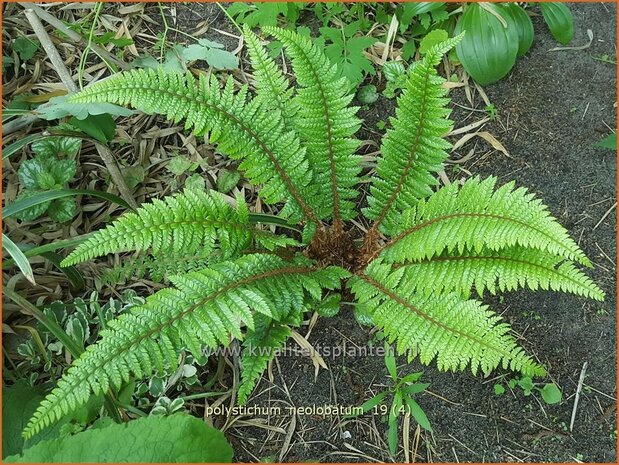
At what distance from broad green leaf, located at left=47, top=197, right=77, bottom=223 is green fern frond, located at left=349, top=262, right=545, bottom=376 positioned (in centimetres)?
121

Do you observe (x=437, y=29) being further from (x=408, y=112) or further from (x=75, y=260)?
(x=75, y=260)

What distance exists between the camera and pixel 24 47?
8.41 ft

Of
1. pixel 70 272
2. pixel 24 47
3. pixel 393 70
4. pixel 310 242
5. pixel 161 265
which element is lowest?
pixel 70 272

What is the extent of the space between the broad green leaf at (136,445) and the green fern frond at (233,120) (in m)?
0.85

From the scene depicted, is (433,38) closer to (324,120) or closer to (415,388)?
(324,120)

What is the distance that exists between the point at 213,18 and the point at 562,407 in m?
2.28

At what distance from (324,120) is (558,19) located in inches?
49.7

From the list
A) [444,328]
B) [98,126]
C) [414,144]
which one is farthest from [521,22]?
[98,126]

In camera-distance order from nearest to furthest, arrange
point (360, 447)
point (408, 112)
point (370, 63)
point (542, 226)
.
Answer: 1. point (542, 226)
2. point (408, 112)
3. point (360, 447)
4. point (370, 63)

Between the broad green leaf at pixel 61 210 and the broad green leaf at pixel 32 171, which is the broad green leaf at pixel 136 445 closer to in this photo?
the broad green leaf at pixel 61 210

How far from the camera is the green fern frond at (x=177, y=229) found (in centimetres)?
175

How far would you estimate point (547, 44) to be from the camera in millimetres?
2680

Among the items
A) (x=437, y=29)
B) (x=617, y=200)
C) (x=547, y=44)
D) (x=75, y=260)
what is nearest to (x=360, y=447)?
(x=75, y=260)

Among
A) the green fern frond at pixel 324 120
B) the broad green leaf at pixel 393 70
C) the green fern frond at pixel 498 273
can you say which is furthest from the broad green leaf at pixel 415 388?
the broad green leaf at pixel 393 70
